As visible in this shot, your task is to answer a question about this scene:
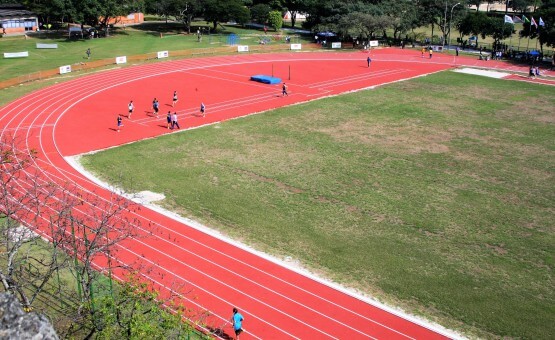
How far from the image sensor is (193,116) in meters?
47.5

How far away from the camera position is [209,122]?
151 feet

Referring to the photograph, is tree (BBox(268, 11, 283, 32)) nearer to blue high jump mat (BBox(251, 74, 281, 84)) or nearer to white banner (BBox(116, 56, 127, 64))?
white banner (BBox(116, 56, 127, 64))

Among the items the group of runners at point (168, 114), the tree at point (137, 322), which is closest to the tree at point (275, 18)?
the group of runners at point (168, 114)

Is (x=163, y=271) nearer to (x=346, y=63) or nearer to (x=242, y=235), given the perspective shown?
(x=242, y=235)

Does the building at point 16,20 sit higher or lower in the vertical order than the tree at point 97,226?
higher

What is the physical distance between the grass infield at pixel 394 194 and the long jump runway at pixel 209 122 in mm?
1753

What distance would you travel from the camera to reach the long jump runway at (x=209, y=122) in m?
20.4

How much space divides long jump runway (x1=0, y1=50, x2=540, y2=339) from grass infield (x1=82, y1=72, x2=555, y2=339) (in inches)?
69.0

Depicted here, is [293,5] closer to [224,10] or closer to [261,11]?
[261,11]

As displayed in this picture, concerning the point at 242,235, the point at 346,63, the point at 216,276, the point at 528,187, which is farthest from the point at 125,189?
the point at 346,63

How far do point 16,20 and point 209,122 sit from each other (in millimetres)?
61198

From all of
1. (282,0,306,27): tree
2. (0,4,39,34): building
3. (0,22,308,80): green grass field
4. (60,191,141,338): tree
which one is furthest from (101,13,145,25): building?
(60,191,141,338): tree

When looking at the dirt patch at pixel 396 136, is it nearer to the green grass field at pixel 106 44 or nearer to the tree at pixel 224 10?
the green grass field at pixel 106 44

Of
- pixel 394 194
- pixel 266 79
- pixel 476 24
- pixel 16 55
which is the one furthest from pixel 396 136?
pixel 16 55
